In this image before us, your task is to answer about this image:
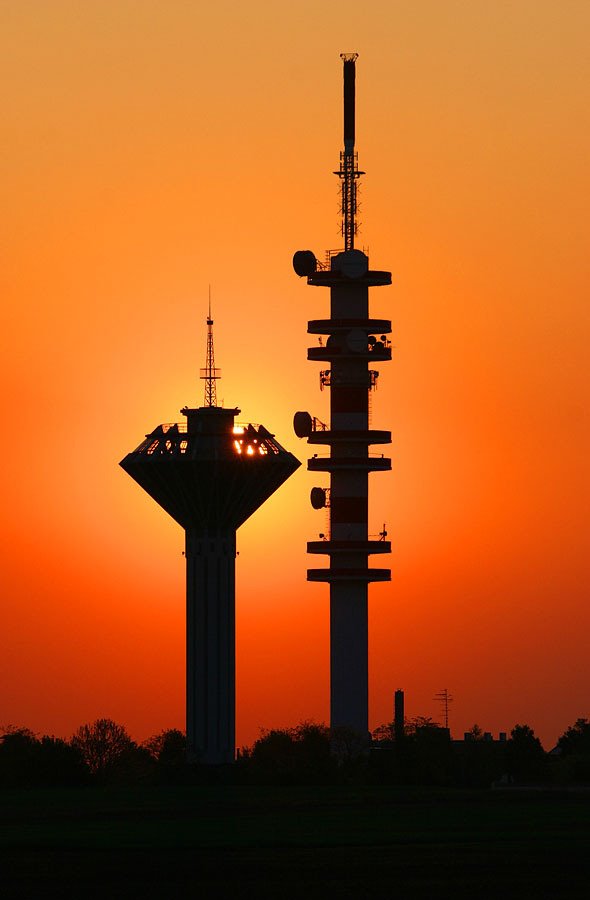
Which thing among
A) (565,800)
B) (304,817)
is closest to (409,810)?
(304,817)

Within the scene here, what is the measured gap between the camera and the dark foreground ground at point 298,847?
337 feet

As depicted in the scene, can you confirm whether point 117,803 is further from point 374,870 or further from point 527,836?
point 374,870

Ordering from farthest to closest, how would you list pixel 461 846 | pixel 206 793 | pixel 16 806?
1. pixel 206 793
2. pixel 16 806
3. pixel 461 846

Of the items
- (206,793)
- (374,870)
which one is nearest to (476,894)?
(374,870)

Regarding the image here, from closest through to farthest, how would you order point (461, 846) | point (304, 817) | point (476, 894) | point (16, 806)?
point (476, 894)
point (461, 846)
point (304, 817)
point (16, 806)

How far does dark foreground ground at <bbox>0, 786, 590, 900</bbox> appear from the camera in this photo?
337 feet

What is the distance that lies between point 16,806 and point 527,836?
139ft

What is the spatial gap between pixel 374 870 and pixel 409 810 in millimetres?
42631

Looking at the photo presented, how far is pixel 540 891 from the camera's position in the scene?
101 meters

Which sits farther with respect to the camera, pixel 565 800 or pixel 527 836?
pixel 565 800

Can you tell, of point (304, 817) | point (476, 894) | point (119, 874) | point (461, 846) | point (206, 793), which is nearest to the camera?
point (476, 894)

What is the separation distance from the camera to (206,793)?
187 m

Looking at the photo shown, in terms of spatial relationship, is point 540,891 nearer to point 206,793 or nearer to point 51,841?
point 51,841

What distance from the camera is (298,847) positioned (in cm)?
12019
